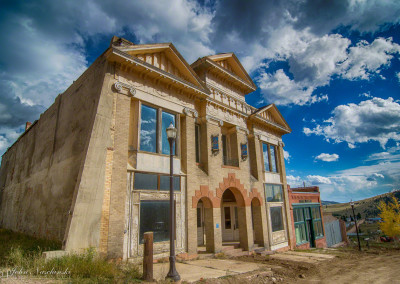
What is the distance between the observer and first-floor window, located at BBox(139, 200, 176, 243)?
10.6 m

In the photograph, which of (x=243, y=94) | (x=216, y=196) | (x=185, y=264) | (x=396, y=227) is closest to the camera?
(x=185, y=264)

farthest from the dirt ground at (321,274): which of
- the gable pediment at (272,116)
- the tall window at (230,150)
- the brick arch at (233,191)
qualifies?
the gable pediment at (272,116)

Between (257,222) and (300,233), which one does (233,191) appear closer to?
(257,222)

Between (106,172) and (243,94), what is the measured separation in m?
12.7

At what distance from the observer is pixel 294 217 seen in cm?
2142

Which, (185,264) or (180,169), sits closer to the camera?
(185,264)

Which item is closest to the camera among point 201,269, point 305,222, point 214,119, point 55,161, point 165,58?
point 201,269

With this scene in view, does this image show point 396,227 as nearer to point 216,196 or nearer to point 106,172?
point 216,196

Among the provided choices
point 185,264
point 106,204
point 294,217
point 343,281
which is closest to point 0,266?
point 106,204

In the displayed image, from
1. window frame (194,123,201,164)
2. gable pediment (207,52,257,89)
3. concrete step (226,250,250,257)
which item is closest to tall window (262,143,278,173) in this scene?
gable pediment (207,52,257,89)

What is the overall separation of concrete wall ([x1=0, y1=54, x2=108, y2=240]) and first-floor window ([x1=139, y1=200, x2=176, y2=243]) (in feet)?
9.68

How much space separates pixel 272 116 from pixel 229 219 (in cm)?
954

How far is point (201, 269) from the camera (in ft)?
32.1

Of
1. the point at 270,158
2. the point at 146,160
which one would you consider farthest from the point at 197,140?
the point at 270,158
